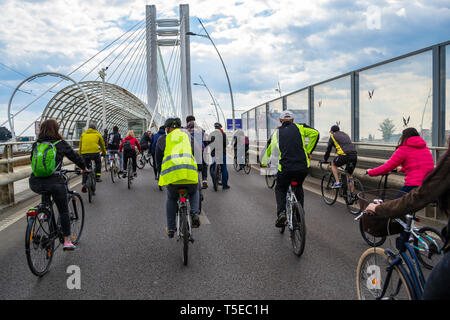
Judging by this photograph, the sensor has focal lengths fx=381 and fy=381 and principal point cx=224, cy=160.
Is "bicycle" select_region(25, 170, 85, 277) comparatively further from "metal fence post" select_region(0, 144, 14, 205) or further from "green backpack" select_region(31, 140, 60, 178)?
"metal fence post" select_region(0, 144, 14, 205)

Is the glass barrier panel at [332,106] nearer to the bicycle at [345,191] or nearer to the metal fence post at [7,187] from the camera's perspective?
the bicycle at [345,191]

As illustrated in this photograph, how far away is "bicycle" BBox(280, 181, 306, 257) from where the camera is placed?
4.41 meters

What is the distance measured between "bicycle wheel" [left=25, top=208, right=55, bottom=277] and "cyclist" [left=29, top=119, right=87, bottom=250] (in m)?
0.22

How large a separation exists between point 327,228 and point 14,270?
424cm

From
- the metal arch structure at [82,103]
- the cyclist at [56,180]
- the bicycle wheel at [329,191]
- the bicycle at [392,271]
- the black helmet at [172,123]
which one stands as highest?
the metal arch structure at [82,103]

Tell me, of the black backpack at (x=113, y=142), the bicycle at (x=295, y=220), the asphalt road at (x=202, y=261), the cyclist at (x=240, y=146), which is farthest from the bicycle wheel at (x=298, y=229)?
the cyclist at (x=240, y=146)

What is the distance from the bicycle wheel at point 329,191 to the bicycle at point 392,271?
5066 millimetres

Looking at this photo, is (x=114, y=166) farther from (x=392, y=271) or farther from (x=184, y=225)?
(x=392, y=271)

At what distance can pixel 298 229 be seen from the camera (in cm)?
455

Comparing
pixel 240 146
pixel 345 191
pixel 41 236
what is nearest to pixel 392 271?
pixel 41 236

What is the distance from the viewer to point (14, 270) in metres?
4.14

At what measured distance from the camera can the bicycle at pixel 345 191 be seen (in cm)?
719

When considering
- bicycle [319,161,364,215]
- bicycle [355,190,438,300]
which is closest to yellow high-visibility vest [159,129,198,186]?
bicycle [355,190,438,300]
